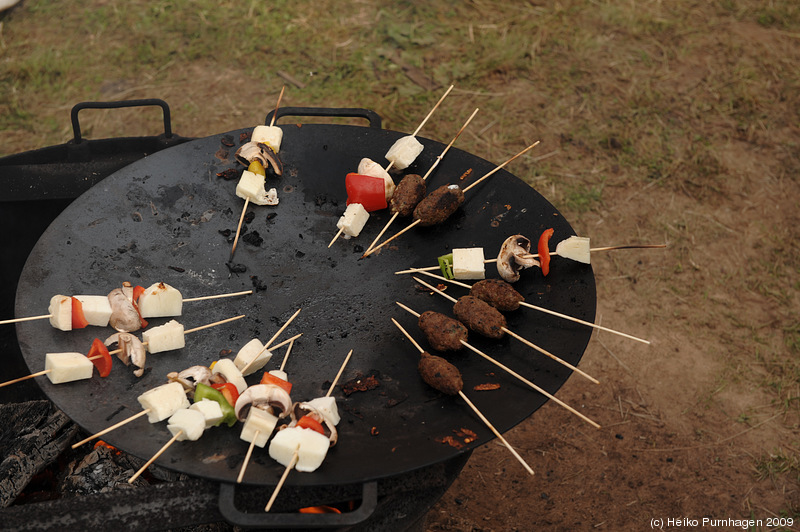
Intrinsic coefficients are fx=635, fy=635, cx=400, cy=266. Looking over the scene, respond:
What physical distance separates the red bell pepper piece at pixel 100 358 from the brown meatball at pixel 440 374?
1.43 meters

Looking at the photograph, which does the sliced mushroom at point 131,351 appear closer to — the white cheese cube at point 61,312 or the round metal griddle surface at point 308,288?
the round metal griddle surface at point 308,288

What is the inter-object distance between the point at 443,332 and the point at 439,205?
85cm

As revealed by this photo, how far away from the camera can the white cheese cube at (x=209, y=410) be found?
106 inches

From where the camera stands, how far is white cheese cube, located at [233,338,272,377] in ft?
9.72

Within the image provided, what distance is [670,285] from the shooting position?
5.69 m

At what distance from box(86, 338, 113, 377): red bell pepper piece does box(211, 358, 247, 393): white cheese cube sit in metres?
0.48

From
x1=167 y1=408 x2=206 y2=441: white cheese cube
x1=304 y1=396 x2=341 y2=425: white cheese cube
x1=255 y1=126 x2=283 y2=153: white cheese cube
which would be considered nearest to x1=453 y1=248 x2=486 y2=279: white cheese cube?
x1=304 y1=396 x2=341 y2=425: white cheese cube

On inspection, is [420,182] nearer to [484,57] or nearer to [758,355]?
[758,355]

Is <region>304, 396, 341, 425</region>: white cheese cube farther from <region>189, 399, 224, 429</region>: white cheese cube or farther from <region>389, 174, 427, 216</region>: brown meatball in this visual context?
<region>389, 174, 427, 216</region>: brown meatball

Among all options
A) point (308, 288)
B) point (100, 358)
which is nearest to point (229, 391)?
point (100, 358)

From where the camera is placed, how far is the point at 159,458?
8.46 ft

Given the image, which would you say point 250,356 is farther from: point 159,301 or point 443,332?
point 443,332

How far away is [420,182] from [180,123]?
4218 mm

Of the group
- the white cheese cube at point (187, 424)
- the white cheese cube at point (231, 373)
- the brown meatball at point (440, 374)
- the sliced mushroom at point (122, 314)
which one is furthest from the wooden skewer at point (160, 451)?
the brown meatball at point (440, 374)
